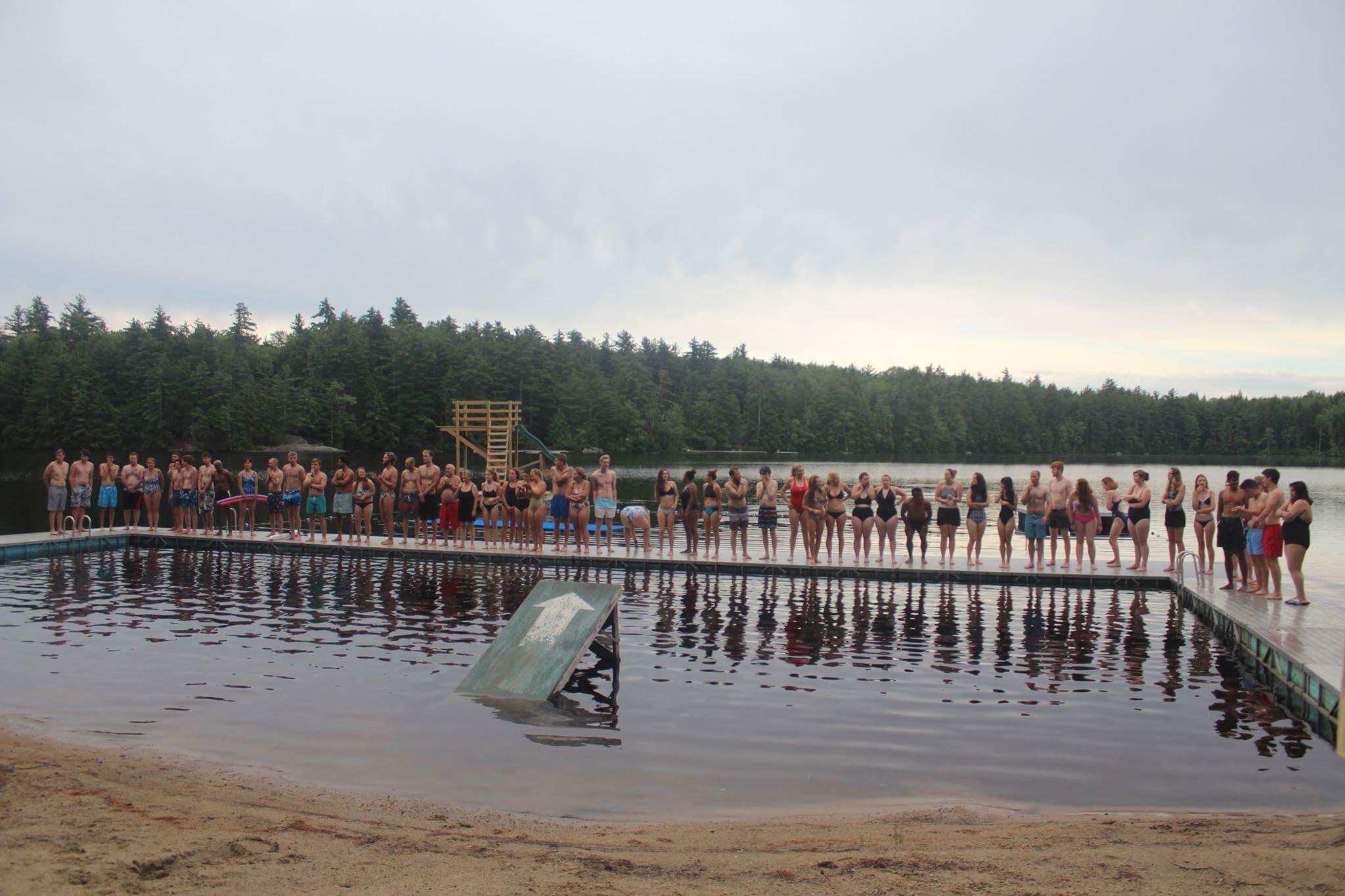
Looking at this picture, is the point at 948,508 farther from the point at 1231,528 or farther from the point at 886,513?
the point at 1231,528

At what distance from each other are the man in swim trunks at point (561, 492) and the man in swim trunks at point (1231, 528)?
10787mm

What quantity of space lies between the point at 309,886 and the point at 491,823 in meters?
1.49

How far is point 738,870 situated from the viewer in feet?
16.2

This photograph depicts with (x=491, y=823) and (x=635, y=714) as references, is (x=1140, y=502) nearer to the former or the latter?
(x=635, y=714)

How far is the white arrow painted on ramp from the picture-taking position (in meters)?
9.33

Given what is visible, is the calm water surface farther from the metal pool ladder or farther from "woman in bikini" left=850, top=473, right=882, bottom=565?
"woman in bikini" left=850, top=473, right=882, bottom=565

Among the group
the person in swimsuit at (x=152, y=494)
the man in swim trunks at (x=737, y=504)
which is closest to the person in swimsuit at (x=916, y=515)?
the man in swim trunks at (x=737, y=504)

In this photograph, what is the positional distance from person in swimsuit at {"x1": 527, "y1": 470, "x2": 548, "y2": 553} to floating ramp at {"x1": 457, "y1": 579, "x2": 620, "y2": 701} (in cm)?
722

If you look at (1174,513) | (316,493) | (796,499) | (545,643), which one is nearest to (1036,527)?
(1174,513)

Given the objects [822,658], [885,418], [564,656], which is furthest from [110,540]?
[885,418]

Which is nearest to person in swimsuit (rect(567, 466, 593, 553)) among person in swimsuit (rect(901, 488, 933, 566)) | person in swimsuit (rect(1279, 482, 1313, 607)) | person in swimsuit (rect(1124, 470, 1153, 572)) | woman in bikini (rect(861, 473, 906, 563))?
woman in bikini (rect(861, 473, 906, 563))

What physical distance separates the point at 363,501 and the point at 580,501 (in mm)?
4899

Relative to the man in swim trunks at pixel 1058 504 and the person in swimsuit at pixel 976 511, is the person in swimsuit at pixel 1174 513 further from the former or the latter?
the person in swimsuit at pixel 976 511

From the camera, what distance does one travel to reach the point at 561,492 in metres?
17.2
